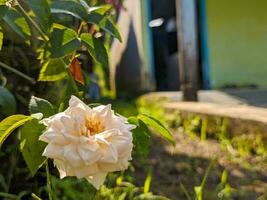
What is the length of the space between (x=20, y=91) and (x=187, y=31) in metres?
2.78

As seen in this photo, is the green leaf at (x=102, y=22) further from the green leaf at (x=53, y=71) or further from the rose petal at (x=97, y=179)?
the rose petal at (x=97, y=179)

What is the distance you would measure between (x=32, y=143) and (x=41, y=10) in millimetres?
248

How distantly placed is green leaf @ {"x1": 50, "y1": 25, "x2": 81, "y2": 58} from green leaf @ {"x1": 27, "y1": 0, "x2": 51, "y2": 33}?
0.10 feet

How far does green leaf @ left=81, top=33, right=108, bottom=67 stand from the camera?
3.31 feet

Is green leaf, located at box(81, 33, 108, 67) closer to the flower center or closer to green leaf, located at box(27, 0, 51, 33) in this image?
green leaf, located at box(27, 0, 51, 33)

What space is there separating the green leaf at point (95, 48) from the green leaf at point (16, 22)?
0.15 meters

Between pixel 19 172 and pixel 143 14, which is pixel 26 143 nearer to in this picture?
pixel 19 172

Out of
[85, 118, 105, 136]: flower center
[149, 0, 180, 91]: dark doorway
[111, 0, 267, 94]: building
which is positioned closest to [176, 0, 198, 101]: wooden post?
[111, 0, 267, 94]: building

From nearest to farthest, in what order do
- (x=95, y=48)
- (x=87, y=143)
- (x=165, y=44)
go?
(x=87, y=143)
(x=95, y=48)
(x=165, y=44)

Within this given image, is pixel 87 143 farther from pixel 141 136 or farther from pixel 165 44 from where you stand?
pixel 165 44

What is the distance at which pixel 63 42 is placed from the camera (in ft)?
3.25

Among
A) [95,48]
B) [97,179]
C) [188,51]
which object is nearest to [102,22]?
[95,48]

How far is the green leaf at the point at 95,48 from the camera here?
1010 millimetres

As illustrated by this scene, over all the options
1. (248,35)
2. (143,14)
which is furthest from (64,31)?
(248,35)
